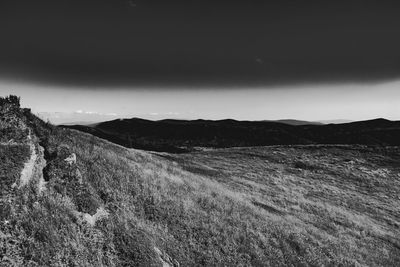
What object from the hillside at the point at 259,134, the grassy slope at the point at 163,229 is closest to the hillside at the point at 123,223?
the grassy slope at the point at 163,229

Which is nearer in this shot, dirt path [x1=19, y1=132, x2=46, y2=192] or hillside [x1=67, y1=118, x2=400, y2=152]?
dirt path [x1=19, y1=132, x2=46, y2=192]

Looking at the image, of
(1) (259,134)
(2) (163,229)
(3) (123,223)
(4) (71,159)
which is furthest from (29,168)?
(1) (259,134)

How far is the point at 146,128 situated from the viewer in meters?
189

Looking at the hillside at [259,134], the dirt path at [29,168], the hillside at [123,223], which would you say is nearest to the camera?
the hillside at [123,223]

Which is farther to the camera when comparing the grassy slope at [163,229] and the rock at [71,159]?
the rock at [71,159]

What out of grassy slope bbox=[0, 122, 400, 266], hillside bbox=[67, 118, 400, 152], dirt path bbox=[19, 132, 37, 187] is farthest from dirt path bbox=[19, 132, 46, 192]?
hillside bbox=[67, 118, 400, 152]

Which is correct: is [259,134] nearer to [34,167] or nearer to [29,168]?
[34,167]

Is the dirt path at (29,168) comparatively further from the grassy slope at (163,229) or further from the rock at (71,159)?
the rock at (71,159)

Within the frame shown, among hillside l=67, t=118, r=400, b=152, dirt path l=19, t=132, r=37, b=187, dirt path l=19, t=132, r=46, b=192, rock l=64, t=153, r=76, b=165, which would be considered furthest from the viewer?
hillside l=67, t=118, r=400, b=152

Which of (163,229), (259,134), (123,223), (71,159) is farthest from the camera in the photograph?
(259,134)

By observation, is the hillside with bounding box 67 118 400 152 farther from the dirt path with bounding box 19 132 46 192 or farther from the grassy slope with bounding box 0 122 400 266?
the dirt path with bounding box 19 132 46 192

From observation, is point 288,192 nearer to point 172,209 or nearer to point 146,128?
point 172,209

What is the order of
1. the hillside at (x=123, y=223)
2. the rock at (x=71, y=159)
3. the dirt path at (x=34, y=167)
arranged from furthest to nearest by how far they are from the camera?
the rock at (x=71, y=159) < the dirt path at (x=34, y=167) < the hillside at (x=123, y=223)

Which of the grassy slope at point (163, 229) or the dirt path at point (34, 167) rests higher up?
the dirt path at point (34, 167)
